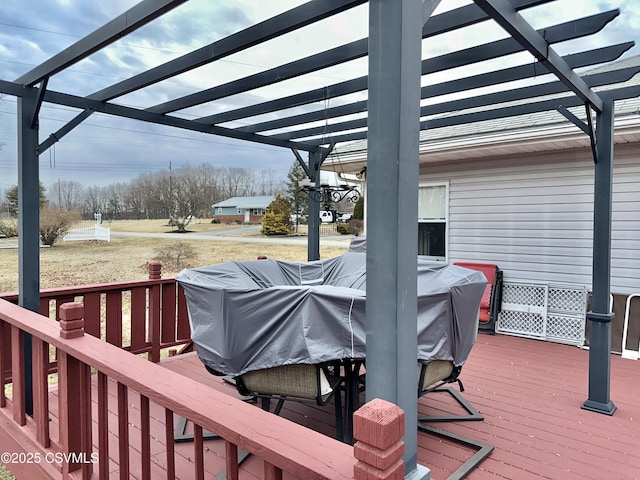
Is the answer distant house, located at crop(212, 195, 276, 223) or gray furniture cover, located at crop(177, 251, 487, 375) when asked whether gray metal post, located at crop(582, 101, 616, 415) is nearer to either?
gray furniture cover, located at crop(177, 251, 487, 375)

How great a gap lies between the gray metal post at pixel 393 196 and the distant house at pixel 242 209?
8.82 meters

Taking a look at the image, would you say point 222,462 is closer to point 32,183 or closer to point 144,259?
point 32,183

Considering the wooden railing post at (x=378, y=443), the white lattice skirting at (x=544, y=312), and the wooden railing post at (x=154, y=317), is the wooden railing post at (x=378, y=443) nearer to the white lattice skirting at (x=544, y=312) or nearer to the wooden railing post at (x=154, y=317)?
the wooden railing post at (x=154, y=317)

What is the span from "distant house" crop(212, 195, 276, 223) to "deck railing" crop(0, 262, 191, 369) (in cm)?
542

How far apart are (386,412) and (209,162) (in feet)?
33.7

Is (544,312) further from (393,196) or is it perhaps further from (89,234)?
(89,234)

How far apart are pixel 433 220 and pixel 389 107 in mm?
5733

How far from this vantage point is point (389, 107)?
1.42m

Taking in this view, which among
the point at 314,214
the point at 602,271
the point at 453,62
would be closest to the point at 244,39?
the point at 453,62

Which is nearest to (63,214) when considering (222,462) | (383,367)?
(222,462)

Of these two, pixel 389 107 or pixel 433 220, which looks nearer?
pixel 389 107

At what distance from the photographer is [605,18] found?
2.39 meters

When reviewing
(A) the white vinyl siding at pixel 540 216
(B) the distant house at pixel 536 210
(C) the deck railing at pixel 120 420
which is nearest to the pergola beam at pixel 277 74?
(C) the deck railing at pixel 120 420

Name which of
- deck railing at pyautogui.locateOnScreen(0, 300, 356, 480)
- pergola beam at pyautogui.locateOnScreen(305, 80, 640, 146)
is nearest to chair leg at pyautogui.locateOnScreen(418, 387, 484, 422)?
deck railing at pyautogui.locateOnScreen(0, 300, 356, 480)
